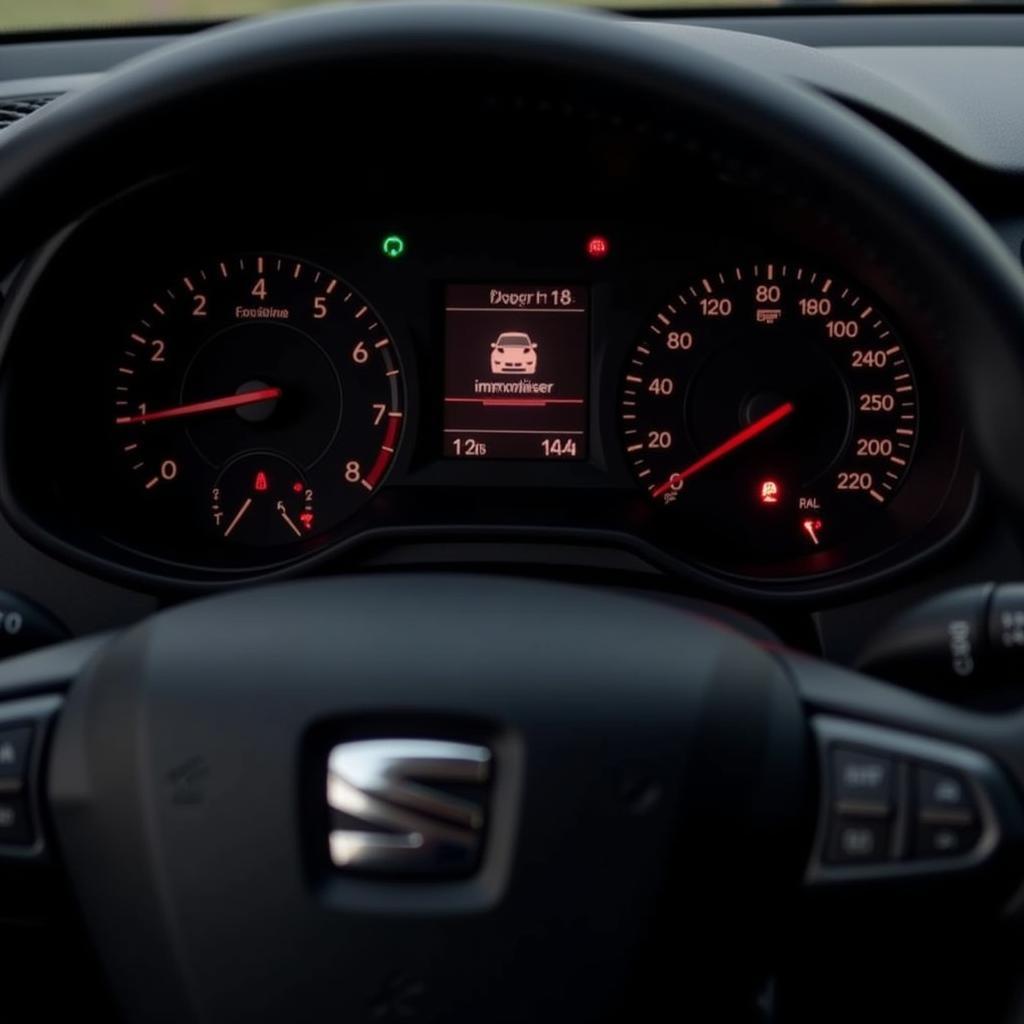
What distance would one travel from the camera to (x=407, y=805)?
1.23m

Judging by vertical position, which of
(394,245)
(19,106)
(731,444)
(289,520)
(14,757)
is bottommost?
(289,520)

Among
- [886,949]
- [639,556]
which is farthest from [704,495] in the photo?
[886,949]

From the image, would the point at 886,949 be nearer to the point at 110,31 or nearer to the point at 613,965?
the point at 613,965

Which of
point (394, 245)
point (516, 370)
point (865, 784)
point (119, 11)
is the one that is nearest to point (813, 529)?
point (516, 370)

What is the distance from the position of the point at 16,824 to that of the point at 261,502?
118 cm

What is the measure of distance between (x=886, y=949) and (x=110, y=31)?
1904mm

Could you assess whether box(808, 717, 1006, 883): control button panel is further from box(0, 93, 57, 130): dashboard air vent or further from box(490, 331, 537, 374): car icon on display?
box(0, 93, 57, 130): dashboard air vent

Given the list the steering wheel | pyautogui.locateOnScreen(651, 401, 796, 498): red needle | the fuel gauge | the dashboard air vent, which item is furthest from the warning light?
the dashboard air vent

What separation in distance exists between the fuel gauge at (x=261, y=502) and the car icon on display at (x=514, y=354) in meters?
0.33

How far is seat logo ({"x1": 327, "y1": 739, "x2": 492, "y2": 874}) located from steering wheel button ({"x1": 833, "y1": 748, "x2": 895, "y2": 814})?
27 cm

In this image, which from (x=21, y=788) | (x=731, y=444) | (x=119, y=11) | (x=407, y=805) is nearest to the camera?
(x=407, y=805)

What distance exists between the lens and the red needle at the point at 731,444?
7.86 ft

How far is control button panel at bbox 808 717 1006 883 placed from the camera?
128 cm

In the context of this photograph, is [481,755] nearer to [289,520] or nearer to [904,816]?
[904,816]
